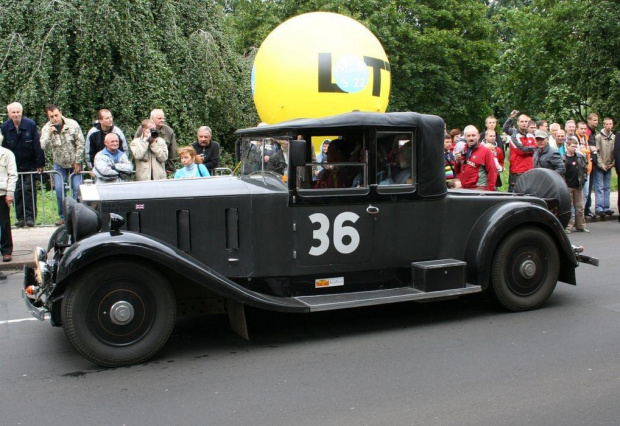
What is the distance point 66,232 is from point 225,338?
171 centimetres

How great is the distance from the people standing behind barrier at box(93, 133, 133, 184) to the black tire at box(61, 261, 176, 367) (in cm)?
376

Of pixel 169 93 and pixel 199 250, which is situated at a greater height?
pixel 169 93

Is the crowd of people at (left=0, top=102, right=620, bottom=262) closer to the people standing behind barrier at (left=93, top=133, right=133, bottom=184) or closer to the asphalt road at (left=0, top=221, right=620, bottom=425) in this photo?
the people standing behind barrier at (left=93, top=133, right=133, bottom=184)

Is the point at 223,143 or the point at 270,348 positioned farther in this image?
the point at 223,143

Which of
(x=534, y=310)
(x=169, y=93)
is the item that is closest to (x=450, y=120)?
(x=169, y=93)

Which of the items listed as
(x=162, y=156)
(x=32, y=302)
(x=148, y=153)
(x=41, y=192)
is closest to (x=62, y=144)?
(x=41, y=192)

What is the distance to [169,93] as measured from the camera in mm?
15539

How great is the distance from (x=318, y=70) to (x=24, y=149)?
514 centimetres

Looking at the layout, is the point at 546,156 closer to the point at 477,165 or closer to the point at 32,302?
the point at 477,165

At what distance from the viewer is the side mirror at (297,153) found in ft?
16.8

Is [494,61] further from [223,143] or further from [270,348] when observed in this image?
[270,348]

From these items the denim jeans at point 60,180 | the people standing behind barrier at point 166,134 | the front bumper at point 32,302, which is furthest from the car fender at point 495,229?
the denim jeans at point 60,180

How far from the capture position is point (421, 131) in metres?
5.75

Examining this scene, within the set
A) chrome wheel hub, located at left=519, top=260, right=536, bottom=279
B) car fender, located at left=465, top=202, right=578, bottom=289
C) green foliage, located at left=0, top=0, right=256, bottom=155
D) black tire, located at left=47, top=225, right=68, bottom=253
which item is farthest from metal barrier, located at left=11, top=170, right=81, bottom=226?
chrome wheel hub, located at left=519, top=260, right=536, bottom=279
